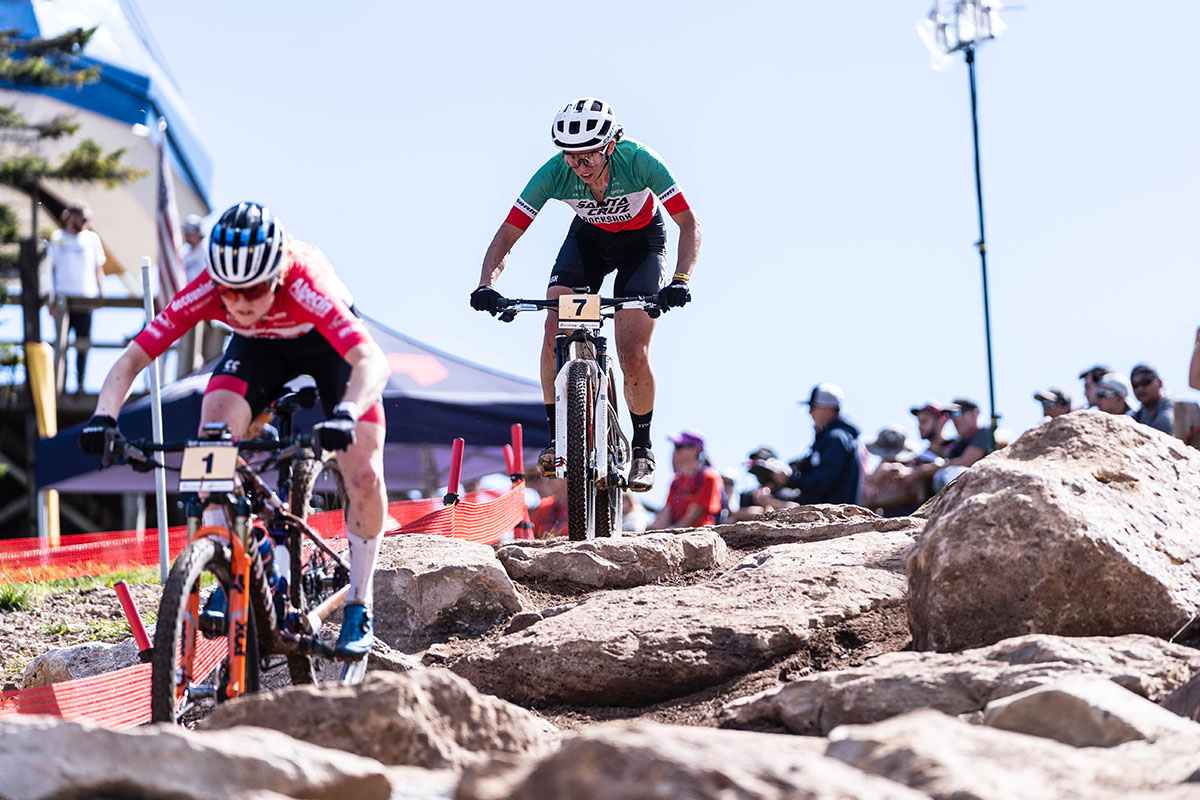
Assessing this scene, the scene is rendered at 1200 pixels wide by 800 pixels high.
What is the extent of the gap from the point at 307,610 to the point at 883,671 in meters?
2.25

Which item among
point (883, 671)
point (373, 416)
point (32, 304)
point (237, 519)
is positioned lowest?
point (883, 671)

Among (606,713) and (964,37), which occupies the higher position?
(964,37)

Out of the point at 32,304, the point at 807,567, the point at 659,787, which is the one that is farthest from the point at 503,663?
the point at 32,304

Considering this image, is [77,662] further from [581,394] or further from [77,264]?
[77,264]

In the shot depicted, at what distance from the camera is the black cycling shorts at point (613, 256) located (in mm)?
8570

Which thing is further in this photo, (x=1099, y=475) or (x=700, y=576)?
(x=700, y=576)

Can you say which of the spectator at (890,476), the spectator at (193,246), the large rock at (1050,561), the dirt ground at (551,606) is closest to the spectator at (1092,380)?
the spectator at (890,476)

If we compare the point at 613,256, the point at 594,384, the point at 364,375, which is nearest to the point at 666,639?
the point at 364,375

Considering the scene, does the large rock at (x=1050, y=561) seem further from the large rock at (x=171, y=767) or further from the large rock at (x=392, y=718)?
the large rock at (x=171, y=767)

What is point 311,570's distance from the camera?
18.4 feet

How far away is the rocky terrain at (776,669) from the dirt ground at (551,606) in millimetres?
20

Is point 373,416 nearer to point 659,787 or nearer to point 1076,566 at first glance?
point 1076,566

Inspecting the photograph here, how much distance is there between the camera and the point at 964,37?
41.4 ft

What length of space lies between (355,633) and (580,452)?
9.00 feet
